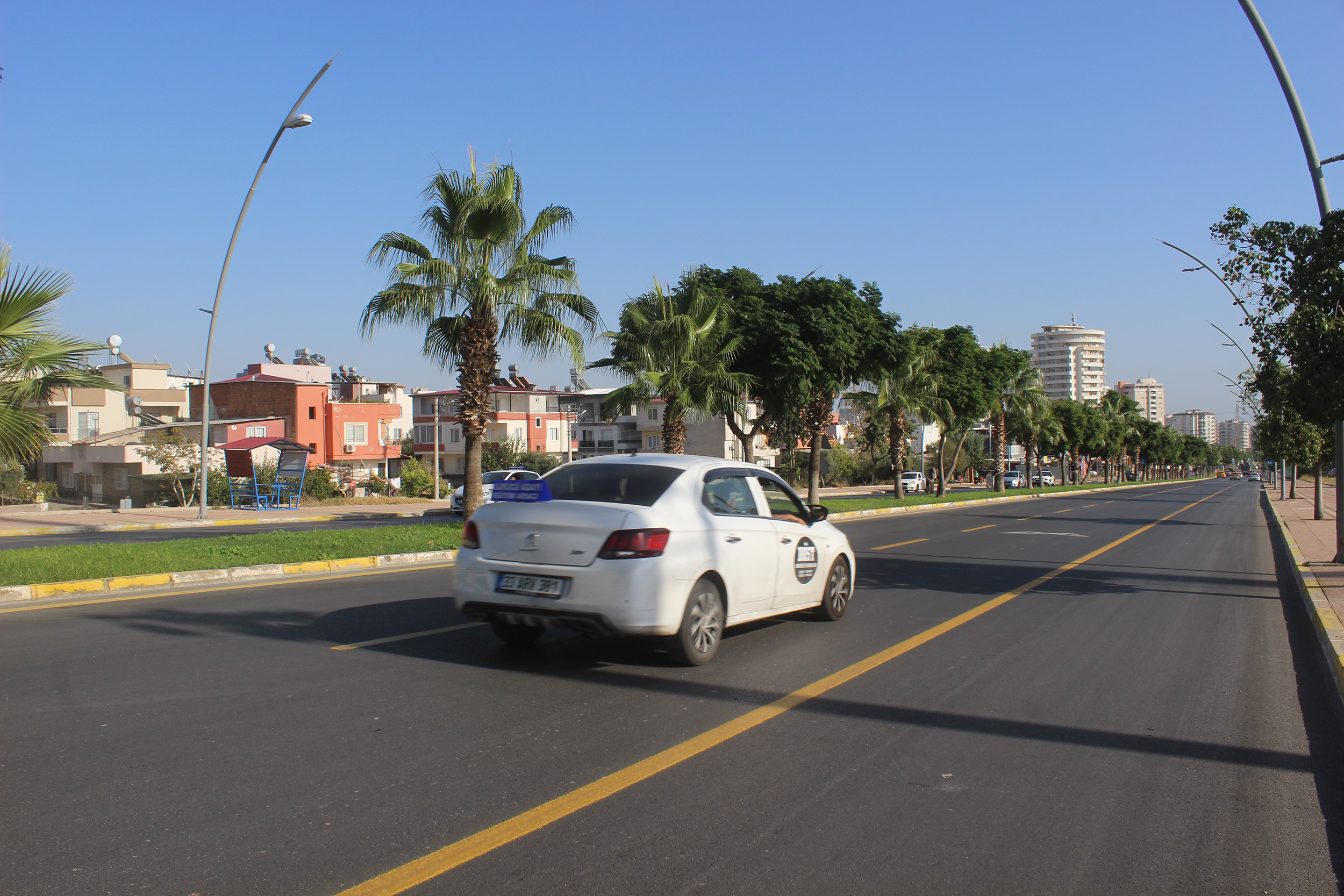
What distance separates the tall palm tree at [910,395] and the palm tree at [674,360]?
47.6 feet

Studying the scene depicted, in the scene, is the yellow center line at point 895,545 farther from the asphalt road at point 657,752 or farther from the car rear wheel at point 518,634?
the car rear wheel at point 518,634

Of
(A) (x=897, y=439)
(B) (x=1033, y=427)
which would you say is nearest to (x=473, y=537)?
(A) (x=897, y=439)

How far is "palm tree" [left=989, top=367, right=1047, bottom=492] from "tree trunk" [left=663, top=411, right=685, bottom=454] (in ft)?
114

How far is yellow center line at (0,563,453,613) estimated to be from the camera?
9.88 metres

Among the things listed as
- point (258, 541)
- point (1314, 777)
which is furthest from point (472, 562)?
point (258, 541)

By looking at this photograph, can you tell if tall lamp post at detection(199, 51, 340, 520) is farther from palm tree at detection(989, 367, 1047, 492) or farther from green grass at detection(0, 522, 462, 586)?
palm tree at detection(989, 367, 1047, 492)

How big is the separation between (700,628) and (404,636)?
278 cm

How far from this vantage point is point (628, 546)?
642 centimetres

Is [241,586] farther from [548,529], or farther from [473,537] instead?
[548,529]

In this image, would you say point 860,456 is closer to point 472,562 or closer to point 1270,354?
point 1270,354

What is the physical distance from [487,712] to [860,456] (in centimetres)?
8315

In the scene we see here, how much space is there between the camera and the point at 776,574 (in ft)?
26.0

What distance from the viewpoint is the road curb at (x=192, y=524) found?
2391 cm

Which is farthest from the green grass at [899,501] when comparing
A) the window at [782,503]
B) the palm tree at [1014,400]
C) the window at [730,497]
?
the window at [730,497]
